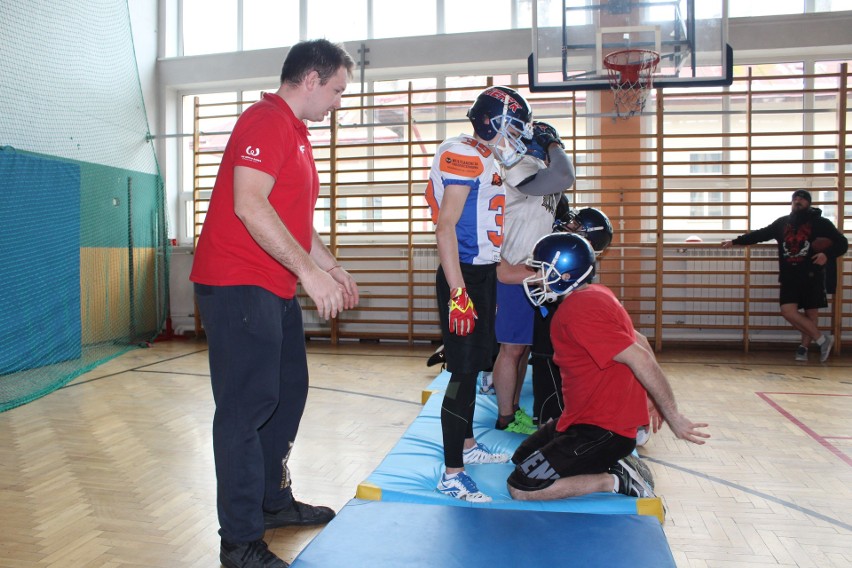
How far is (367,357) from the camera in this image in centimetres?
755

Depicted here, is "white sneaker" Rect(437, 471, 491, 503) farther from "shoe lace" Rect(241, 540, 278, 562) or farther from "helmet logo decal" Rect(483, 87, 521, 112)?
"helmet logo decal" Rect(483, 87, 521, 112)

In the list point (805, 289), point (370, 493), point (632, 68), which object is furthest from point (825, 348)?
point (370, 493)

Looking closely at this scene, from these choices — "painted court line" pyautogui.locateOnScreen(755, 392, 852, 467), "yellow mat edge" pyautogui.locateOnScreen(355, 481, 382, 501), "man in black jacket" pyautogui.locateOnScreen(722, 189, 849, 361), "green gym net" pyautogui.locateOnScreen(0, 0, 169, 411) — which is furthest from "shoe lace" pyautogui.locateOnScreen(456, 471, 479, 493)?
"man in black jacket" pyautogui.locateOnScreen(722, 189, 849, 361)

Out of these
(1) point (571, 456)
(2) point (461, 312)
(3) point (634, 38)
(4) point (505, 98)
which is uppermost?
(3) point (634, 38)

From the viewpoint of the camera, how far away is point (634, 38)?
20.3ft

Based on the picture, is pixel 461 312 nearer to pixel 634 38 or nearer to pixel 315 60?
pixel 315 60

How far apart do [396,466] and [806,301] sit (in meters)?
5.89

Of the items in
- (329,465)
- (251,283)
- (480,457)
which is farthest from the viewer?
(329,465)

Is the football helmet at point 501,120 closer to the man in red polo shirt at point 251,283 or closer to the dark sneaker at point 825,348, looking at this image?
the man in red polo shirt at point 251,283

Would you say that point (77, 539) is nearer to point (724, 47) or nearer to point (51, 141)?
point (51, 141)

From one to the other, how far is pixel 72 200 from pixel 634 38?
234 inches

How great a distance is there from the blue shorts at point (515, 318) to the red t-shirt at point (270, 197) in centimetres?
159

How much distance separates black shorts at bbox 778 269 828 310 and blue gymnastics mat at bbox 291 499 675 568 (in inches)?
224

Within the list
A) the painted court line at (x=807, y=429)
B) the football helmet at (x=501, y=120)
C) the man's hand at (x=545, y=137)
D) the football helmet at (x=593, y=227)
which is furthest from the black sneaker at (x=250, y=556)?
the painted court line at (x=807, y=429)
